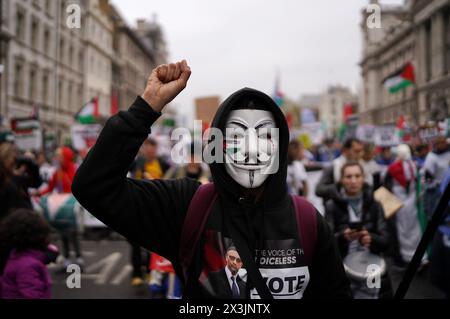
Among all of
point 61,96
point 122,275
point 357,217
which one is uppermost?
point 61,96

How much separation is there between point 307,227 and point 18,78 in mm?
24025

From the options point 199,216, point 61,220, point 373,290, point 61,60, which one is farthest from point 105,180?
point 61,60

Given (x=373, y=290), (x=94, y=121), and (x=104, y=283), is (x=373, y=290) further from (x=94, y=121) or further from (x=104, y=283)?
(x=94, y=121)

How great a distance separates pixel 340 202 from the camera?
157 inches

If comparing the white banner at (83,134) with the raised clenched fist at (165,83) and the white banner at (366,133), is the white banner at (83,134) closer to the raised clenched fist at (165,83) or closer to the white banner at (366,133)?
the white banner at (366,133)

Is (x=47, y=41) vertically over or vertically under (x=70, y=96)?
over

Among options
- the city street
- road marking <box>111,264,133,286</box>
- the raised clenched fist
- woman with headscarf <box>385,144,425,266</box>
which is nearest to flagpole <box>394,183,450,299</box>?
the raised clenched fist

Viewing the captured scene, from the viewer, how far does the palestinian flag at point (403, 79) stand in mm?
10156

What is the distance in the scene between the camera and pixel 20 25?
73.8 ft

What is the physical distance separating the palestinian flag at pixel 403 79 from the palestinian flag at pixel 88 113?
722cm

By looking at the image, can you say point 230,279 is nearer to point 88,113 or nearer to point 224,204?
point 224,204

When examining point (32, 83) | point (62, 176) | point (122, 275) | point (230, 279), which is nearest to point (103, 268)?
point (122, 275)

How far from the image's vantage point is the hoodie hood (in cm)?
160

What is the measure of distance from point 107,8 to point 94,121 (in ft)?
34.1
